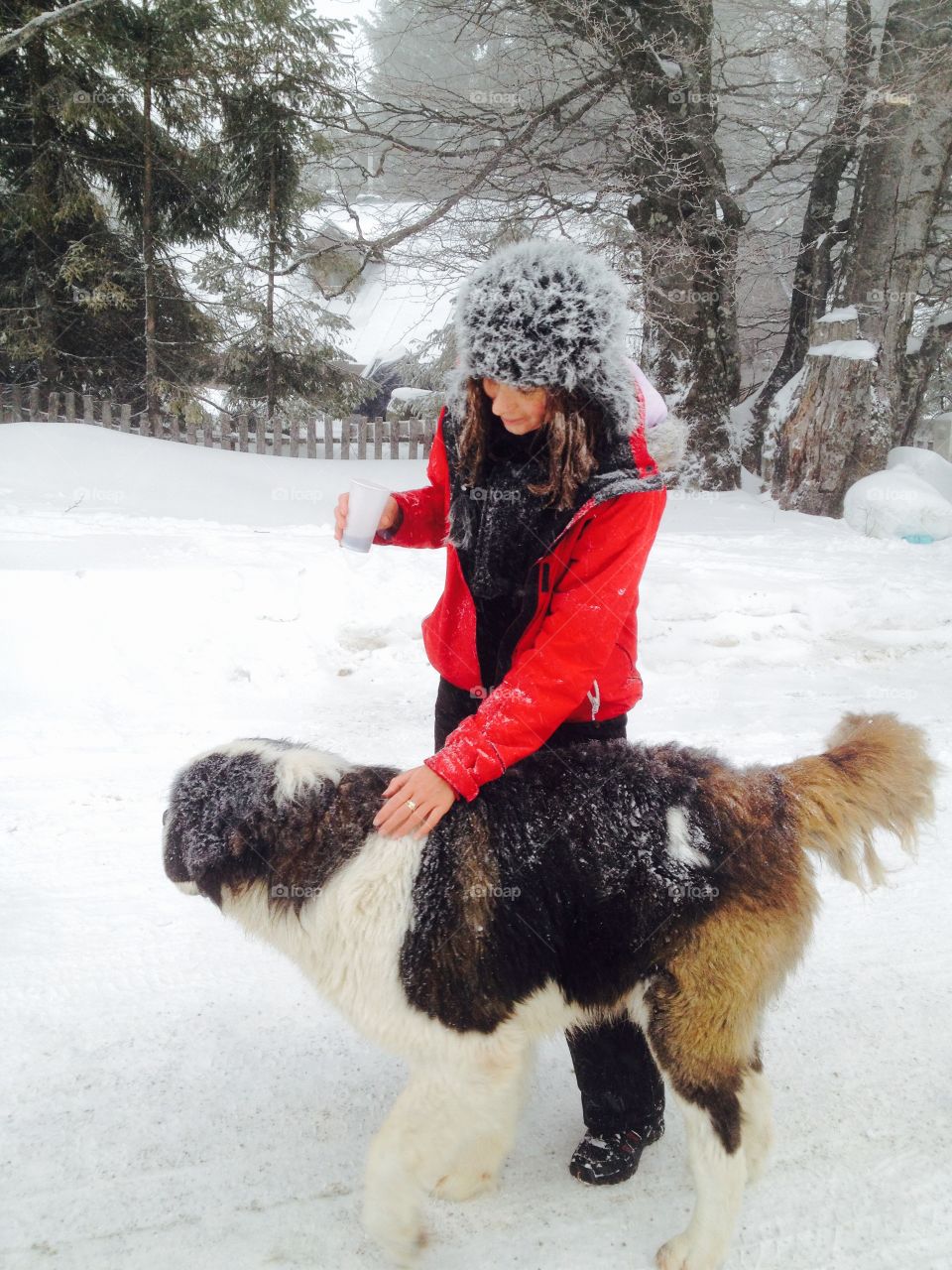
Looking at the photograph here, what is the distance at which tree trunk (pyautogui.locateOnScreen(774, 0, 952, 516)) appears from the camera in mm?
11188

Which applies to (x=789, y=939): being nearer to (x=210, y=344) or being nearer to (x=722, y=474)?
(x=722, y=474)

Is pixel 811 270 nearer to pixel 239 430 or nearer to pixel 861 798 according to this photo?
pixel 239 430

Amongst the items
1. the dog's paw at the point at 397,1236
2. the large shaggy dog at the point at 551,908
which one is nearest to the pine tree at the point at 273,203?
the large shaggy dog at the point at 551,908

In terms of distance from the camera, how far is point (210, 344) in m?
16.4

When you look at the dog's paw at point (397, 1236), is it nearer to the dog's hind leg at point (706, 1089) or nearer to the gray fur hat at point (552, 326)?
the dog's hind leg at point (706, 1089)

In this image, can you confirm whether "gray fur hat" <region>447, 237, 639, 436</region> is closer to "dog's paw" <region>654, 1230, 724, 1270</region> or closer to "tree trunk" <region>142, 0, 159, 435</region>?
"dog's paw" <region>654, 1230, 724, 1270</region>

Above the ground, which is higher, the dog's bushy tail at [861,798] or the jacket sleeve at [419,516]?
the jacket sleeve at [419,516]

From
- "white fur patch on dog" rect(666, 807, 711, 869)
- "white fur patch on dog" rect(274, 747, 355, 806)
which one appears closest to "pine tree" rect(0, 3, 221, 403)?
"white fur patch on dog" rect(274, 747, 355, 806)

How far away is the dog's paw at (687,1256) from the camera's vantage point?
2094 millimetres

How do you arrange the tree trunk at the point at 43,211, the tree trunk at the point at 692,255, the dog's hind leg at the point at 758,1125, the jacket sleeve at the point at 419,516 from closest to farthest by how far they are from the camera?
the dog's hind leg at the point at 758,1125
the jacket sleeve at the point at 419,516
the tree trunk at the point at 692,255
the tree trunk at the point at 43,211

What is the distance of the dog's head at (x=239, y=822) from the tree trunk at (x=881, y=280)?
11131 mm

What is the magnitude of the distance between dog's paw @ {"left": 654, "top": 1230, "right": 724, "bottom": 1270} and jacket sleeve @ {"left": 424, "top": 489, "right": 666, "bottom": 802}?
1.28 metres

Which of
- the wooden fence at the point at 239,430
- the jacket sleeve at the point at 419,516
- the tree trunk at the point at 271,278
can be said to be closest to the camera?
the jacket sleeve at the point at 419,516

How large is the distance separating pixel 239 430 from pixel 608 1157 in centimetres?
1491
